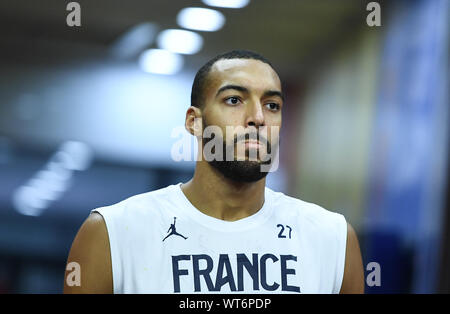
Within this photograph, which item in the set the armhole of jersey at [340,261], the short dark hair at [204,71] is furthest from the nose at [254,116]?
the armhole of jersey at [340,261]

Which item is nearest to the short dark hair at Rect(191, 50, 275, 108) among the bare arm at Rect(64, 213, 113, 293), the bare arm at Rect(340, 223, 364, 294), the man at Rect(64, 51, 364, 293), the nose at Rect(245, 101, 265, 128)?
the man at Rect(64, 51, 364, 293)

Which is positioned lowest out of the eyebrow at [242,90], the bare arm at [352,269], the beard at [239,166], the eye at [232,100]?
the bare arm at [352,269]

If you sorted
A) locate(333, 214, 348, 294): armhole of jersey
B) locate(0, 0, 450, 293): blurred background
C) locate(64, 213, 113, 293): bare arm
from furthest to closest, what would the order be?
locate(0, 0, 450, 293): blurred background < locate(333, 214, 348, 294): armhole of jersey < locate(64, 213, 113, 293): bare arm

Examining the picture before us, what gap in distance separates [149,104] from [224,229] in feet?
1.53

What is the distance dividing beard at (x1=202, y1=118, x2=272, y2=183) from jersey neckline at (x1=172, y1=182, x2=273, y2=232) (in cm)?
8

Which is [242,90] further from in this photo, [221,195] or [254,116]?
[221,195]

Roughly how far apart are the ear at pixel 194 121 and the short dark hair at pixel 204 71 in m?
0.01

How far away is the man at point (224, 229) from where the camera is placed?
1.16 m

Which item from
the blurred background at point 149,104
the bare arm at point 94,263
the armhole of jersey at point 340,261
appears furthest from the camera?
the blurred background at point 149,104

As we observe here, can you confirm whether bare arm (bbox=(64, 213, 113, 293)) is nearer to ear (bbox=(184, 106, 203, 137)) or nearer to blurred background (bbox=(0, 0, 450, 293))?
blurred background (bbox=(0, 0, 450, 293))

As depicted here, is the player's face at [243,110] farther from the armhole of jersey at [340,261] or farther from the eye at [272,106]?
the armhole of jersey at [340,261]

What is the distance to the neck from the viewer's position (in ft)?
4.07
